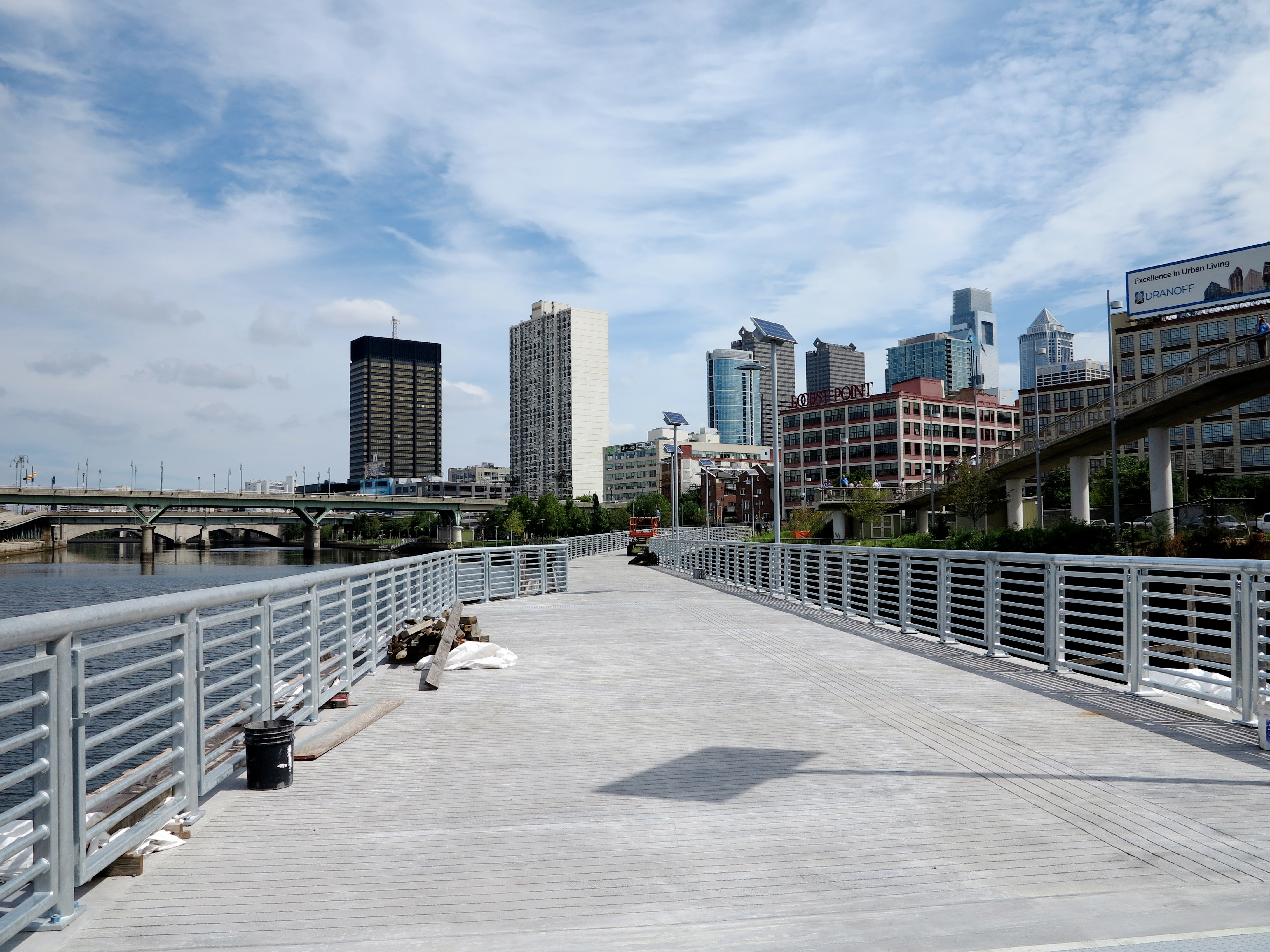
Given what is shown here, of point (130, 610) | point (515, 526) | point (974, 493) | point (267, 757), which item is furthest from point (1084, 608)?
point (515, 526)

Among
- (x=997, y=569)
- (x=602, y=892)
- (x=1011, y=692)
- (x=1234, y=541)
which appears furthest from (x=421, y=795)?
(x=1234, y=541)

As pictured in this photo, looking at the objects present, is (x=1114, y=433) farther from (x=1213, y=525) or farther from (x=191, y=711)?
(x=191, y=711)

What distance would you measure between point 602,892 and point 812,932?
0.99m

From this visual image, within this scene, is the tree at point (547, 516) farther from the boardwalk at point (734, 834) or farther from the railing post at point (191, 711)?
the railing post at point (191, 711)

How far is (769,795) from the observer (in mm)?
5688

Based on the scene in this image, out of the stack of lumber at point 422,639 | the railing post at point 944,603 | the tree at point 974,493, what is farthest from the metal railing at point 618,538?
the railing post at point 944,603

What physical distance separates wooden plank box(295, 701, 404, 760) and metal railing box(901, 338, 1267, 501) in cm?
4046

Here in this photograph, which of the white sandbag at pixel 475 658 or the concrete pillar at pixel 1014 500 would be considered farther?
the concrete pillar at pixel 1014 500

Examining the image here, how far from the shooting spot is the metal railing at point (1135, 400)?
41094 millimetres

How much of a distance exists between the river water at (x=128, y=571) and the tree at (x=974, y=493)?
4033cm

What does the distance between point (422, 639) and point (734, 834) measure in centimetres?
795

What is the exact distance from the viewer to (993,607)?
38.0 feet

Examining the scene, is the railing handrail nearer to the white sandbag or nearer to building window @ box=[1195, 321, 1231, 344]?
the white sandbag

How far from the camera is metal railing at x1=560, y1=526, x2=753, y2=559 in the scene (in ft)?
190
